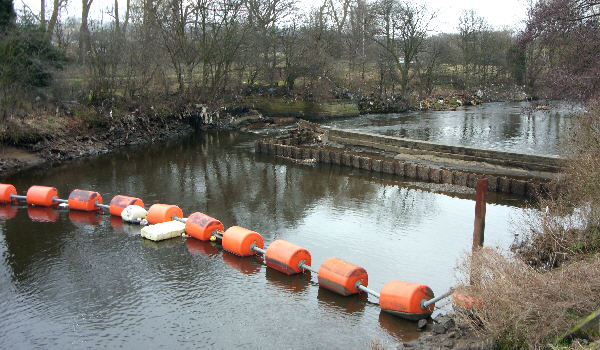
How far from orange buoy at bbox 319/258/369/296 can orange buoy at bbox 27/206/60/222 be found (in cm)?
1118

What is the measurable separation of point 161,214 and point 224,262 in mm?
3904

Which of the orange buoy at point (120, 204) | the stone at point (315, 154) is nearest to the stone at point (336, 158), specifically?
the stone at point (315, 154)

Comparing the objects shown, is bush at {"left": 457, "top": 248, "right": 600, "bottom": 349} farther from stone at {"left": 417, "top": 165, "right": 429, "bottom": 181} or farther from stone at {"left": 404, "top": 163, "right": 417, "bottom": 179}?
stone at {"left": 404, "top": 163, "right": 417, "bottom": 179}

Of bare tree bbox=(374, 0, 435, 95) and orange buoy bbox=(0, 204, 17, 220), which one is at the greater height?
bare tree bbox=(374, 0, 435, 95)

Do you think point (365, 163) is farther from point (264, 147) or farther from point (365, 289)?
point (365, 289)

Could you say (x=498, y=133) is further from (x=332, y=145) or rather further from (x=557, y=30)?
(x=557, y=30)

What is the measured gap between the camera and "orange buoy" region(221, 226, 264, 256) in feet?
48.8

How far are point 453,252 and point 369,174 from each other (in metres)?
11.1

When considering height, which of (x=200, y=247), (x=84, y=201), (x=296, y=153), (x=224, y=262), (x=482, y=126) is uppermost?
(x=482, y=126)

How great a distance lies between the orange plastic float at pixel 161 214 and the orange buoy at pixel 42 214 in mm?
3829

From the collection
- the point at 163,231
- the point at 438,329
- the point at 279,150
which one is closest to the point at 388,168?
the point at 279,150

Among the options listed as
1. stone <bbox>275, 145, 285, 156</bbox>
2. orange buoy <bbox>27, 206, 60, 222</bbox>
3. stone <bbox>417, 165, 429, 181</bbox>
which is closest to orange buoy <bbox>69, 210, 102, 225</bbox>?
orange buoy <bbox>27, 206, 60, 222</bbox>

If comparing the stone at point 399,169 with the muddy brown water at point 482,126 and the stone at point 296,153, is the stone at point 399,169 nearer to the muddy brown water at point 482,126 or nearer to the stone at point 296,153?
the stone at point 296,153

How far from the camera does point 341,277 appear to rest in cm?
1230
